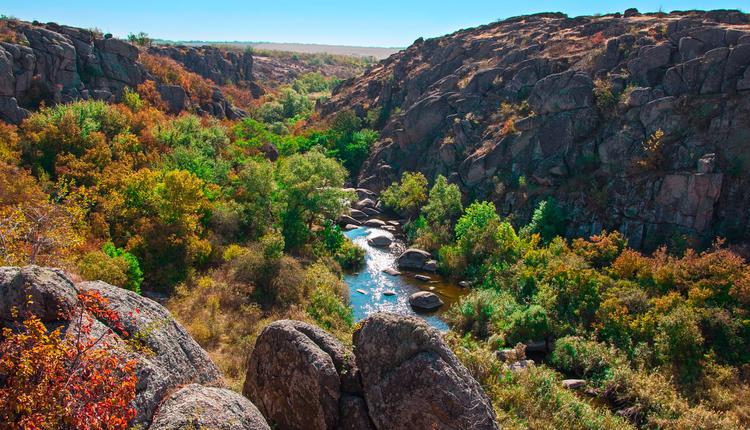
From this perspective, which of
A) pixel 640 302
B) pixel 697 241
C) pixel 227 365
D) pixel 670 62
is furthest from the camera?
pixel 670 62

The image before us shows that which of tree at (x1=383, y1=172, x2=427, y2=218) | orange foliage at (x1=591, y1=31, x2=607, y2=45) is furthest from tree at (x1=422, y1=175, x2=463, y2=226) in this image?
orange foliage at (x1=591, y1=31, x2=607, y2=45)

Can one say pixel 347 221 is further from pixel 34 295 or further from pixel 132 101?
pixel 34 295

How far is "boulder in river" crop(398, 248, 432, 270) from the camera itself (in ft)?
143

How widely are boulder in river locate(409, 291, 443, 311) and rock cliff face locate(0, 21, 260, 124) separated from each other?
35659 mm

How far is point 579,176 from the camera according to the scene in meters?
43.8

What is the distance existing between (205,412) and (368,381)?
5.01 metres

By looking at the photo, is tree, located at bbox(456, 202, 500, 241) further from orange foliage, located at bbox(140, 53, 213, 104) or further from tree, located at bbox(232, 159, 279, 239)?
orange foliage, located at bbox(140, 53, 213, 104)

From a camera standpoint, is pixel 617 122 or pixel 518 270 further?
pixel 617 122

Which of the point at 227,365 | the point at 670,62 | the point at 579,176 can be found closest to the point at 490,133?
the point at 579,176

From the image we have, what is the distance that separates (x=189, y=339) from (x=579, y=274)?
24071mm

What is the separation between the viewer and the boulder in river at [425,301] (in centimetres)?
3644

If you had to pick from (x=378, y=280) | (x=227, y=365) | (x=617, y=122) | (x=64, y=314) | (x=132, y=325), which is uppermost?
(x=617, y=122)

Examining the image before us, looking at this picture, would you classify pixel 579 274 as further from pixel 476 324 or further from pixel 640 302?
pixel 476 324

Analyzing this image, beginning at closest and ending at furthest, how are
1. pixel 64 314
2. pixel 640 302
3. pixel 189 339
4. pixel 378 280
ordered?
pixel 64 314, pixel 189 339, pixel 640 302, pixel 378 280
